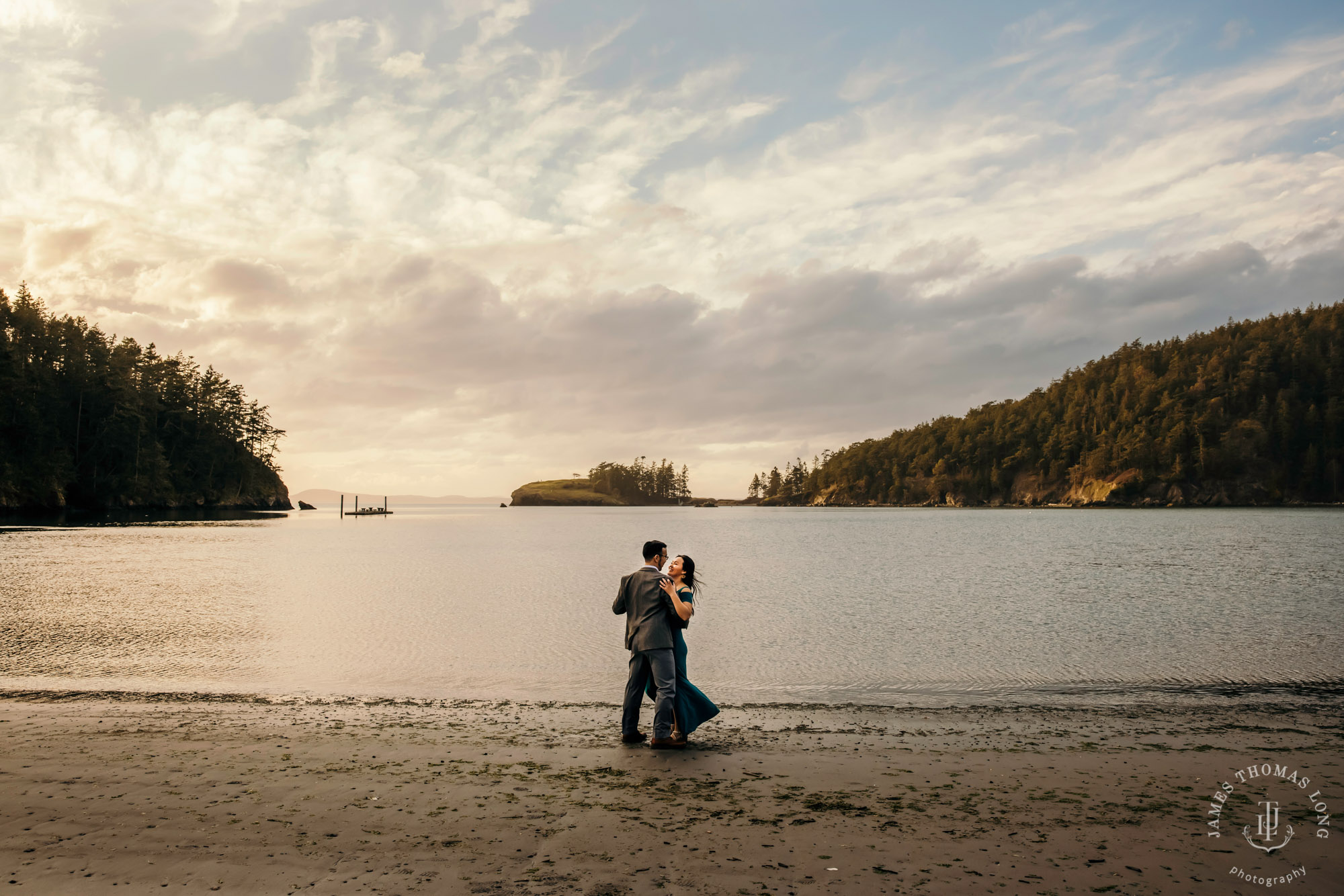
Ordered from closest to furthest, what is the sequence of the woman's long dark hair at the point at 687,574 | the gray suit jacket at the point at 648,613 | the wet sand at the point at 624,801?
1. the wet sand at the point at 624,801
2. the gray suit jacket at the point at 648,613
3. the woman's long dark hair at the point at 687,574

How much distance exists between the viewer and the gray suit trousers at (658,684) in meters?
8.63

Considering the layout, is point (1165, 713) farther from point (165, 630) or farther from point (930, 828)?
point (165, 630)

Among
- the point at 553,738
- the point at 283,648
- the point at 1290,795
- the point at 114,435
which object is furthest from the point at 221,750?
the point at 114,435

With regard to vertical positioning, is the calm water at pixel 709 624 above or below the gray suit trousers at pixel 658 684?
below

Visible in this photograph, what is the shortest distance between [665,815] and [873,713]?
5358 mm

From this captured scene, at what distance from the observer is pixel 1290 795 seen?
22.7ft

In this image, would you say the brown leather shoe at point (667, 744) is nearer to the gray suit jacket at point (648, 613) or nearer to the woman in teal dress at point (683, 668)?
the woman in teal dress at point (683, 668)

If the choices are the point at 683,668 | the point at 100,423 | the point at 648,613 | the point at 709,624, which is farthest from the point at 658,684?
the point at 100,423

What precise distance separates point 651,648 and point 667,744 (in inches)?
44.6

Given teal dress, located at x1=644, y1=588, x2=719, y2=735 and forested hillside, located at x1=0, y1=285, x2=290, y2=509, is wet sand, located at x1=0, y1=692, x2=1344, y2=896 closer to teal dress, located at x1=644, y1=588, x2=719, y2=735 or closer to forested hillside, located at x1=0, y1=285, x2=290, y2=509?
teal dress, located at x1=644, y1=588, x2=719, y2=735

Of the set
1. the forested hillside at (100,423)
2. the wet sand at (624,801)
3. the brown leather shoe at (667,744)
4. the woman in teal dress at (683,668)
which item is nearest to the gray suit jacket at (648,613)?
the woman in teal dress at (683,668)

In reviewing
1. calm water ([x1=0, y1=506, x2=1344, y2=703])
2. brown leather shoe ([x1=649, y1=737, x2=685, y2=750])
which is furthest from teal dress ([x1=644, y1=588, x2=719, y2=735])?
calm water ([x1=0, y1=506, x2=1344, y2=703])

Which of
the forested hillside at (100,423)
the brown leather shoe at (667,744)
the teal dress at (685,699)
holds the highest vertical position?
the forested hillside at (100,423)

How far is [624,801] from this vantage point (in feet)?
21.9
